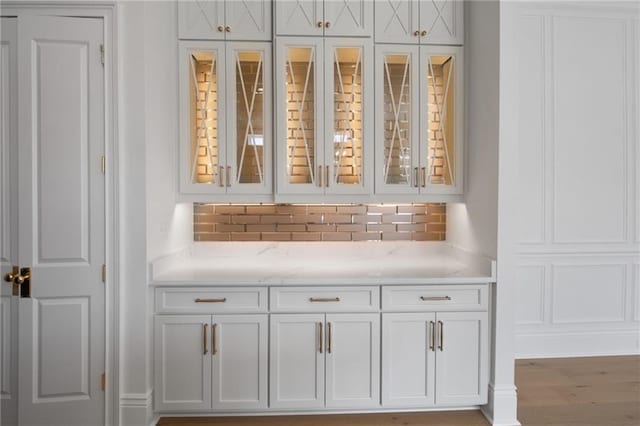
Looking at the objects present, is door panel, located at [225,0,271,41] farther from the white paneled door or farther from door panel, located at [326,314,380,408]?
door panel, located at [326,314,380,408]

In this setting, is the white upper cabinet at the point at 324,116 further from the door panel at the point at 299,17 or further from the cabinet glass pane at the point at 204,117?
the cabinet glass pane at the point at 204,117

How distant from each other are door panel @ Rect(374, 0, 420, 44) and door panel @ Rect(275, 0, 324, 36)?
40 centimetres

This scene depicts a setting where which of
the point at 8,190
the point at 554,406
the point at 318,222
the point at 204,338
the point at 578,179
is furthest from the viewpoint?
the point at 578,179

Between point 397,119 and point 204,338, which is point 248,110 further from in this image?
point 204,338

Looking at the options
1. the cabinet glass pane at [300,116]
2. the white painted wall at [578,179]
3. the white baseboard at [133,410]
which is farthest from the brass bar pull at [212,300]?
the white painted wall at [578,179]

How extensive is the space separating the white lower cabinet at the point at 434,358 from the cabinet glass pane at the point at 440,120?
96cm

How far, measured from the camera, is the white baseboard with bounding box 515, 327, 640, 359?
3061 mm

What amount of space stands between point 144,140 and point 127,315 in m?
1.01

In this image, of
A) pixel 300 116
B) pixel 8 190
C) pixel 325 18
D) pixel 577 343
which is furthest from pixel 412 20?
pixel 577 343

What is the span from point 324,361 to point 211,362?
673 millimetres

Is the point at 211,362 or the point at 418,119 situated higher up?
the point at 418,119

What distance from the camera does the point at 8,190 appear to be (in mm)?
2008

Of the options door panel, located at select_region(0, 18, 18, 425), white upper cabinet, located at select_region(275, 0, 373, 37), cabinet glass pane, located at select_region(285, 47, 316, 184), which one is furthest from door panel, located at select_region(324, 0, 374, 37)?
door panel, located at select_region(0, 18, 18, 425)

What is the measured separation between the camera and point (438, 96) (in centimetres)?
255
